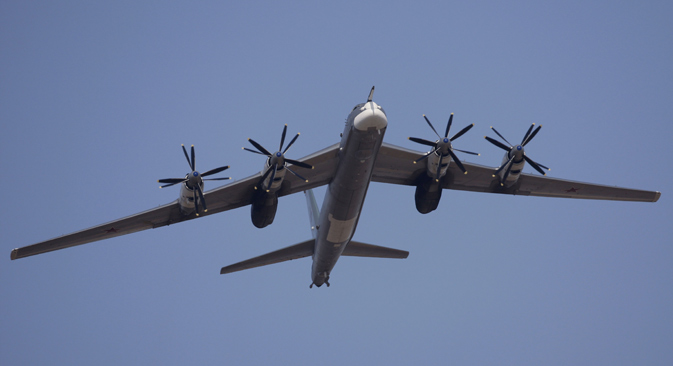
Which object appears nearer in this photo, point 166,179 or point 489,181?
point 166,179

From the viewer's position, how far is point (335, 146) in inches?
1329

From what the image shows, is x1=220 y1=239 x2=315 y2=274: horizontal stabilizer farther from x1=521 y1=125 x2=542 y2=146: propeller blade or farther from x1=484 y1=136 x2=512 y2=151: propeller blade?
x1=521 y1=125 x2=542 y2=146: propeller blade

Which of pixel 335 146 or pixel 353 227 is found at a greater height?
pixel 335 146

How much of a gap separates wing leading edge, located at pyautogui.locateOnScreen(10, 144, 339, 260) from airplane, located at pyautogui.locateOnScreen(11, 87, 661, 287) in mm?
50

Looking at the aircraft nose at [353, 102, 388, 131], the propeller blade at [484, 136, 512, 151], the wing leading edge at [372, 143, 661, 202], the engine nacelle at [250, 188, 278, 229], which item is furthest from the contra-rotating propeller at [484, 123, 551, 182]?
the engine nacelle at [250, 188, 278, 229]

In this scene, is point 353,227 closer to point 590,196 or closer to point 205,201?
point 205,201

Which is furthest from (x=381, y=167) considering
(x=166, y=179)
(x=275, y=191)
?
(x=166, y=179)

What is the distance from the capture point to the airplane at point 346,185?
3247 cm

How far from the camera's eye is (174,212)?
3538cm

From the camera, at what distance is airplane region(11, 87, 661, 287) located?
32469mm

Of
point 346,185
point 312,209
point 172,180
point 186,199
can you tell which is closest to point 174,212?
point 186,199

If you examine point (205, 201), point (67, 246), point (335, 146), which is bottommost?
point (67, 246)

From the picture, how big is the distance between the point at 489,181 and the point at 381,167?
5.97m

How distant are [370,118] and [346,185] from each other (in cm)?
439
